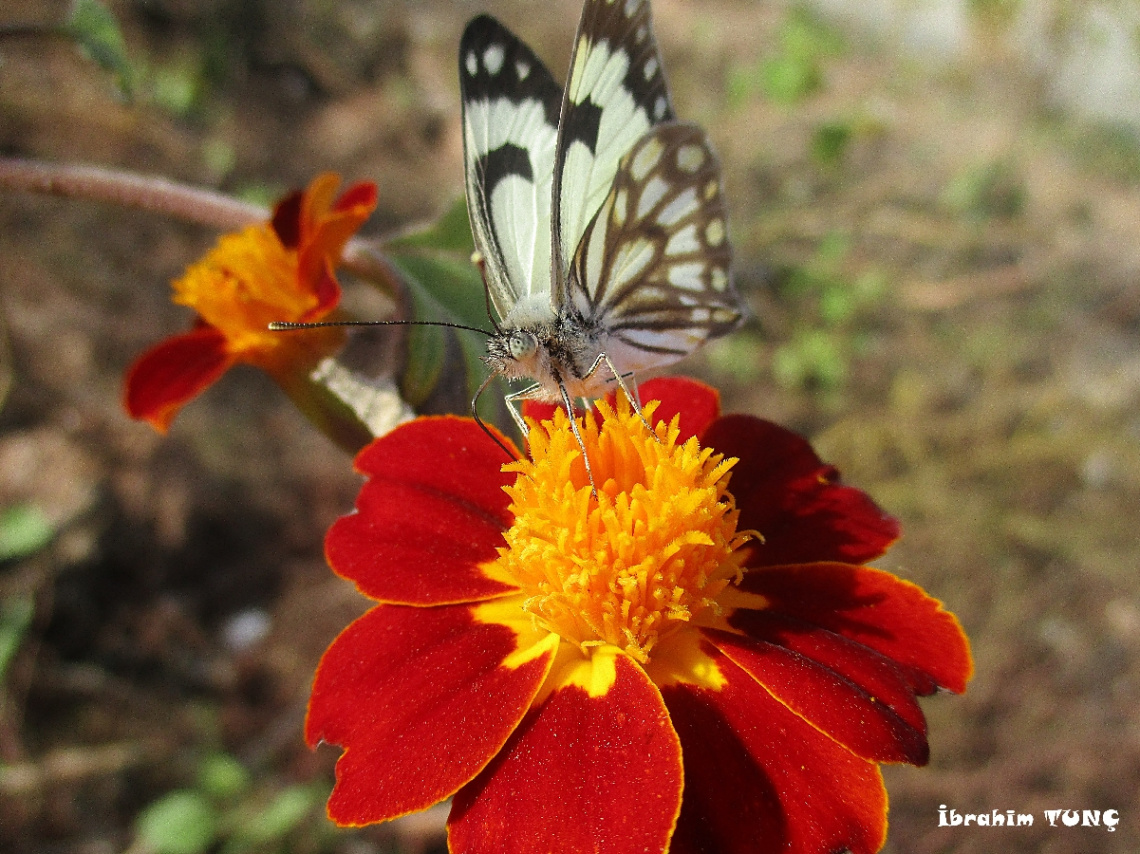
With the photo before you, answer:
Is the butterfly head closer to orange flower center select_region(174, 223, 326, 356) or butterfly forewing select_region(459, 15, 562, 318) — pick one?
butterfly forewing select_region(459, 15, 562, 318)

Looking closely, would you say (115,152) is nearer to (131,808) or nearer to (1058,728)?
(131,808)

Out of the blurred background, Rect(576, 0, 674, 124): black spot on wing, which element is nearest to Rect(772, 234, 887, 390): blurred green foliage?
the blurred background

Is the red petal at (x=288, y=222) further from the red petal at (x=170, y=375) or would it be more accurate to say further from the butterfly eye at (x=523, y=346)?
the butterfly eye at (x=523, y=346)

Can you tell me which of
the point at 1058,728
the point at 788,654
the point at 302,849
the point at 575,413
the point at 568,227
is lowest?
the point at 1058,728

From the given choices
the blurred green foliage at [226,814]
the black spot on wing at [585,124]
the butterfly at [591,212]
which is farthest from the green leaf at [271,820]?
the black spot on wing at [585,124]

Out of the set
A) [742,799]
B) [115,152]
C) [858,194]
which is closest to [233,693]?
[742,799]

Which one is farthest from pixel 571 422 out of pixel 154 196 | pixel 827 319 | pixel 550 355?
pixel 827 319
